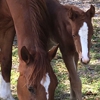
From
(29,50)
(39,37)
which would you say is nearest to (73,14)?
(39,37)

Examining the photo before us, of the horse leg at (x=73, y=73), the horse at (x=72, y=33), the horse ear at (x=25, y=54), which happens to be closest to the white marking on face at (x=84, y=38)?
the horse at (x=72, y=33)

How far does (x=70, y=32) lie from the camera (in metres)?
3.34

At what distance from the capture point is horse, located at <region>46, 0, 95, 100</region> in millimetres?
3053

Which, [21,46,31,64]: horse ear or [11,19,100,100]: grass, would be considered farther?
[11,19,100,100]: grass

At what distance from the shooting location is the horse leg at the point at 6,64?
3852mm

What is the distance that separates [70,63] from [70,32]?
1.01ft

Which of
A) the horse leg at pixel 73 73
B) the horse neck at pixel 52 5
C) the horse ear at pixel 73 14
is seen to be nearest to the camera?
the horse ear at pixel 73 14

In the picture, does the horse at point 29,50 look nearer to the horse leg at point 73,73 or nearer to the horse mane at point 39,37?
the horse mane at point 39,37

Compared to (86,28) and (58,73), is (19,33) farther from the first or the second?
(58,73)

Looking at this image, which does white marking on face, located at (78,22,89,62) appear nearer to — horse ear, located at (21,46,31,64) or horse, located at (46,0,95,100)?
horse, located at (46,0,95,100)

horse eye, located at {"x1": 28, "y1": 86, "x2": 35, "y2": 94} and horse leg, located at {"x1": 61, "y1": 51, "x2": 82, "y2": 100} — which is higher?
horse eye, located at {"x1": 28, "y1": 86, "x2": 35, "y2": 94}

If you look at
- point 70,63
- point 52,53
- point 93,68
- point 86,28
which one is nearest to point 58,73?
point 93,68

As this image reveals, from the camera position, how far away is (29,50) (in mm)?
2697

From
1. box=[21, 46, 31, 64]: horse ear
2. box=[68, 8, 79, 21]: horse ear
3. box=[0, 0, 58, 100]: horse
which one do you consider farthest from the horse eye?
box=[68, 8, 79, 21]: horse ear
